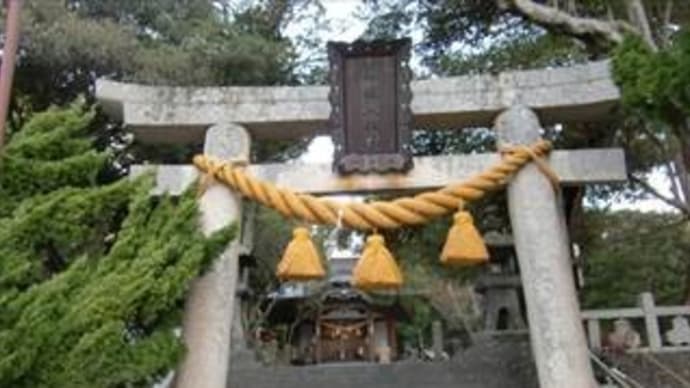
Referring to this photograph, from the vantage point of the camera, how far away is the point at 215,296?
24.2 feet

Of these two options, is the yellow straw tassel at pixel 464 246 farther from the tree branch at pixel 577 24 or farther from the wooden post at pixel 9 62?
the wooden post at pixel 9 62

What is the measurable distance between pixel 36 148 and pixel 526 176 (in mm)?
4120

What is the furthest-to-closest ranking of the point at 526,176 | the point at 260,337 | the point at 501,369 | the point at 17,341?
the point at 260,337
the point at 501,369
the point at 526,176
the point at 17,341

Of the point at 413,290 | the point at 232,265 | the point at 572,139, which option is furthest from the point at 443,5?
the point at 413,290

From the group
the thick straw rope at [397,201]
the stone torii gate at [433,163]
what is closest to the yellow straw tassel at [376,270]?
the thick straw rope at [397,201]

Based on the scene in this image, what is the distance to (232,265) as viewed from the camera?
7.57m

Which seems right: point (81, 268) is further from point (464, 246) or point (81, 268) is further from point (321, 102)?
point (464, 246)

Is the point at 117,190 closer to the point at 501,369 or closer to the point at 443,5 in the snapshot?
the point at 501,369

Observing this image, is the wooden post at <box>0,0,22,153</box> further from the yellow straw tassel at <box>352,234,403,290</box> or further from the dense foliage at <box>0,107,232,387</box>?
the yellow straw tassel at <box>352,234,403,290</box>

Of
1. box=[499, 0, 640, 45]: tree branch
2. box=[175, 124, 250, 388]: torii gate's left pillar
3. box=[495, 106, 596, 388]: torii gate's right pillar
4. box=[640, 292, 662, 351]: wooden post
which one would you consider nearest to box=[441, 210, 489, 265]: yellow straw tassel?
box=[495, 106, 596, 388]: torii gate's right pillar

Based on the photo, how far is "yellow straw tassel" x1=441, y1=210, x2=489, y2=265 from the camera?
7.19 metres

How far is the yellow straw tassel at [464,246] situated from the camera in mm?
7188

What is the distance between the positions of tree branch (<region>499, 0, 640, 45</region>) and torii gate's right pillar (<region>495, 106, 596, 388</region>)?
110 centimetres

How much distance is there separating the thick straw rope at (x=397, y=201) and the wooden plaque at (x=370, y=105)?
1.29 feet
